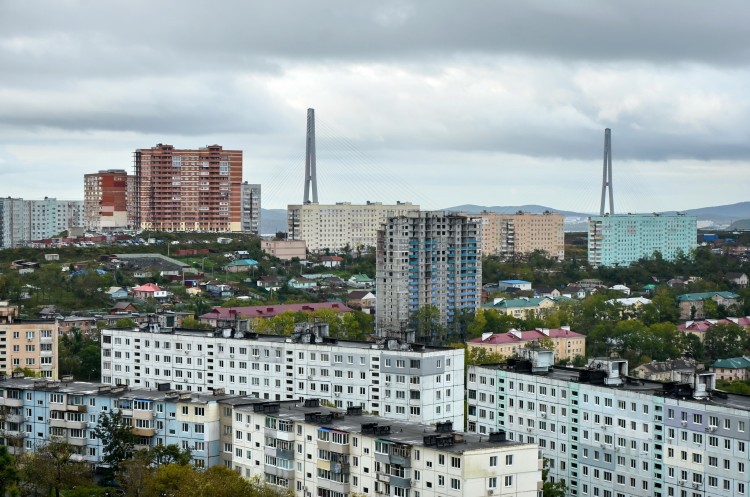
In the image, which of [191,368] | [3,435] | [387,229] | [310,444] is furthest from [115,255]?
[310,444]

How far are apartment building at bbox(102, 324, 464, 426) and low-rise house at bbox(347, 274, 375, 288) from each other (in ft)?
114

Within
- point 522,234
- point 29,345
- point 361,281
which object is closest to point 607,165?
point 522,234

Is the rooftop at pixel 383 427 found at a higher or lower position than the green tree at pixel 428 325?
higher

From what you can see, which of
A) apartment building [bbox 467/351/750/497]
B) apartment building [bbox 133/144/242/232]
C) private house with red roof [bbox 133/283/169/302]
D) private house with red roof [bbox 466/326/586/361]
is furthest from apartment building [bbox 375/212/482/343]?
apartment building [bbox 133/144/242/232]

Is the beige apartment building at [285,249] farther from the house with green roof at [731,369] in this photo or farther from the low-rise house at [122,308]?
the house with green roof at [731,369]

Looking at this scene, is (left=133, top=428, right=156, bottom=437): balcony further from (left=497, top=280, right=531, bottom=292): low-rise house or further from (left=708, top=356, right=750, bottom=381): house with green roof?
(left=497, top=280, right=531, bottom=292): low-rise house

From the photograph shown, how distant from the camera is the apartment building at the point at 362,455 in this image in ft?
60.4

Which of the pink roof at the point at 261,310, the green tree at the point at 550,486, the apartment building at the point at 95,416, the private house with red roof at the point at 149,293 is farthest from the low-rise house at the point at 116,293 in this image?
the green tree at the point at 550,486

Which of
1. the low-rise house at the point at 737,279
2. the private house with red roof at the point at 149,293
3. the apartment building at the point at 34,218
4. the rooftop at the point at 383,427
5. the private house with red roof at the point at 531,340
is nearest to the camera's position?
the rooftop at the point at 383,427

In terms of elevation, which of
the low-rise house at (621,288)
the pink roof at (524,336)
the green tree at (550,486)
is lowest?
the green tree at (550,486)

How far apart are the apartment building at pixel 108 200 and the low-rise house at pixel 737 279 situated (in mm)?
37107

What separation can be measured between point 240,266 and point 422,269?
15.4 meters

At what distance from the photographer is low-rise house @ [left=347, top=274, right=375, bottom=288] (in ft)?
217

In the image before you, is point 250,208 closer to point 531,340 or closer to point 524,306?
point 524,306
